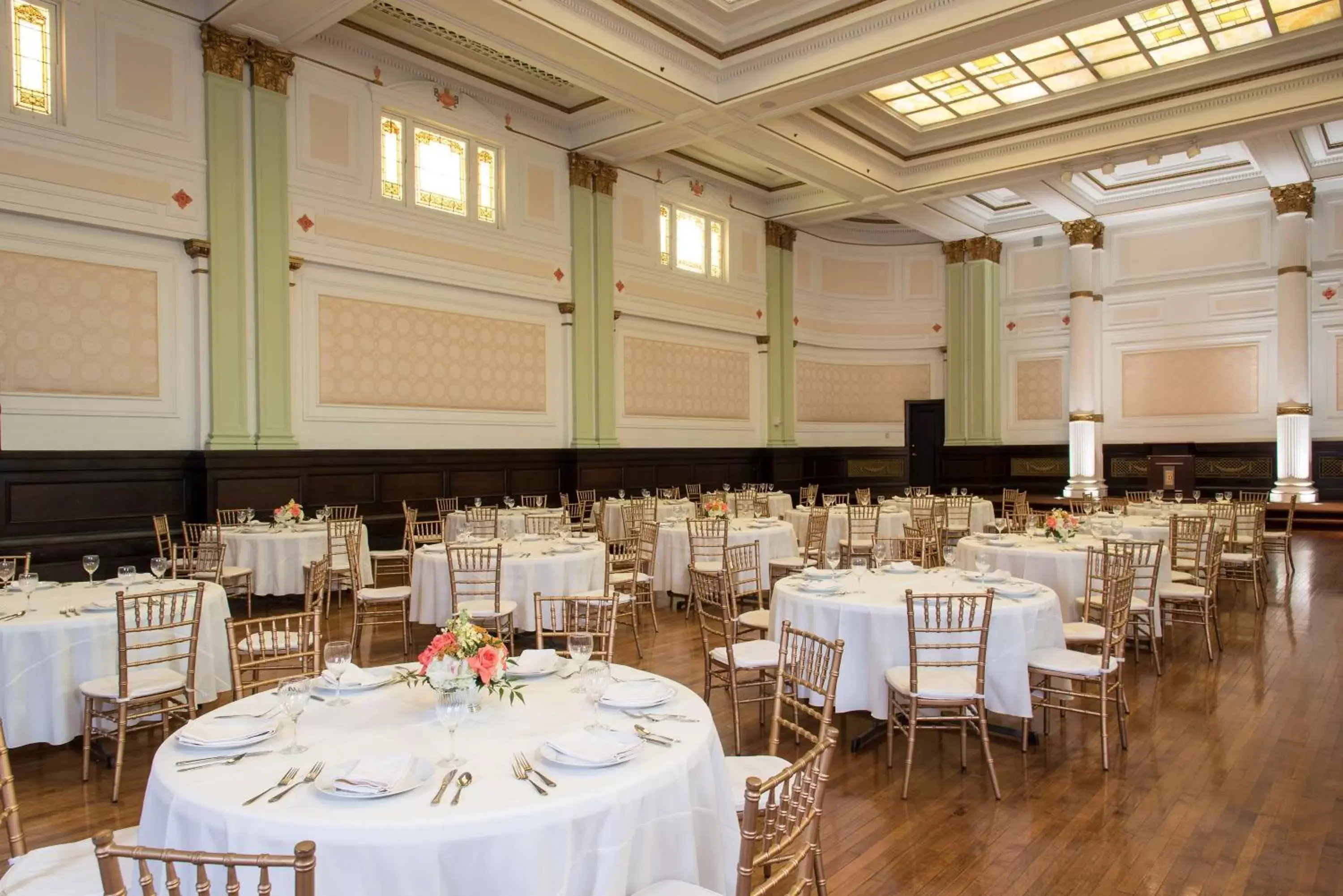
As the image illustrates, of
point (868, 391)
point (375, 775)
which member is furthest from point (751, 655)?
point (868, 391)

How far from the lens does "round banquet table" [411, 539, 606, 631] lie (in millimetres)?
6684

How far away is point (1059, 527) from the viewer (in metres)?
7.18

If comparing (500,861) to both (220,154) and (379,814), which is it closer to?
(379,814)

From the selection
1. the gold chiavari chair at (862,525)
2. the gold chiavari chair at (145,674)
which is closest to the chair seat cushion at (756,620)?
the gold chiavari chair at (145,674)

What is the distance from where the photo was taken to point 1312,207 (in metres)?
14.9

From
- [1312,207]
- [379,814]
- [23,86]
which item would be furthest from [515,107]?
[1312,207]

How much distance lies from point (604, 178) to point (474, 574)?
8926 millimetres

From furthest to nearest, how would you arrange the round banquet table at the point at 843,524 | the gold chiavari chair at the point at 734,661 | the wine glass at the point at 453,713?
the round banquet table at the point at 843,524
the gold chiavari chair at the point at 734,661
the wine glass at the point at 453,713

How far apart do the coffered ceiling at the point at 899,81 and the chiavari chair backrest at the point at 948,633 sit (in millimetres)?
6919

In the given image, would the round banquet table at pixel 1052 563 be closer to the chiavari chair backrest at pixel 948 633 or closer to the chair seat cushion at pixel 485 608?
the chiavari chair backrest at pixel 948 633

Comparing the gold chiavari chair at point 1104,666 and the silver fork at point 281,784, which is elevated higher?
the silver fork at point 281,784

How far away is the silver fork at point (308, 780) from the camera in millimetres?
2133

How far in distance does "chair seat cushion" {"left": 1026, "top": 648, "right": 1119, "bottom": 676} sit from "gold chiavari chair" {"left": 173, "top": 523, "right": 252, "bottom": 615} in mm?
4955

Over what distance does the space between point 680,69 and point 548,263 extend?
362 cm
